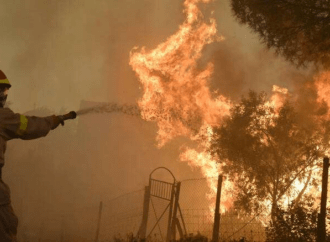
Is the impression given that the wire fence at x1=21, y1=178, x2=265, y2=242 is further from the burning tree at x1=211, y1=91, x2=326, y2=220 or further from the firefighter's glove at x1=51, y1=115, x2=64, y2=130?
the firefighter's glove at x1=51, y1=115, x2=64, y2=130

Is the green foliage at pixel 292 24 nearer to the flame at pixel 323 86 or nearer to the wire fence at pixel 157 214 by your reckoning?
the flame at pixel 323 86

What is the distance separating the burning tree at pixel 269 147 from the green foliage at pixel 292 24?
852cm

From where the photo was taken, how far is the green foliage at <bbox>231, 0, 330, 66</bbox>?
1091cm

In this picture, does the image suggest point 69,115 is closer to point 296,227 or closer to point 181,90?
point 296,227

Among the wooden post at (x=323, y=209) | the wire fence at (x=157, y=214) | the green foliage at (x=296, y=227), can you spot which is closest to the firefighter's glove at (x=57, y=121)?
the wooden post at (x=323, y=209)

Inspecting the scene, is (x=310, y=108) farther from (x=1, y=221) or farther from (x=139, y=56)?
(x=1, y=221)

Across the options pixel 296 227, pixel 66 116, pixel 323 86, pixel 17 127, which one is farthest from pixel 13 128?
pixel 323 86

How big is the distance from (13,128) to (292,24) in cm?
896

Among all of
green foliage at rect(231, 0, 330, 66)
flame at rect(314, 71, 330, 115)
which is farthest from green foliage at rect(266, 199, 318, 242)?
flame at rect(314, 71, 330, 115)

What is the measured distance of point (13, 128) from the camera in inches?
185

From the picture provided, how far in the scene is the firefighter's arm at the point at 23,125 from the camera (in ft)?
15.3

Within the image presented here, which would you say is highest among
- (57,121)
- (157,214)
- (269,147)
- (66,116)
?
(269,147)

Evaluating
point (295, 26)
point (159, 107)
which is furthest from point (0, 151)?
point (159, 107)

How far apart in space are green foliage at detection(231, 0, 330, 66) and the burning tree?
8519mm
